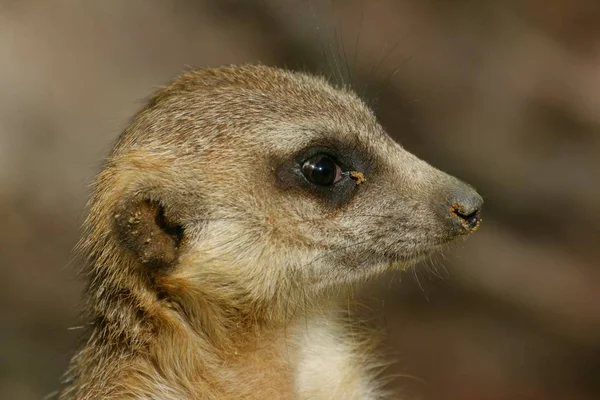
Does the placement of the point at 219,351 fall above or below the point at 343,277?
below

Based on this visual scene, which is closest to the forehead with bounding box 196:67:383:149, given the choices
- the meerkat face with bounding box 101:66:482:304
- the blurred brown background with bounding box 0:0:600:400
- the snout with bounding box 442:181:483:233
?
the meerkat face with bounding box 101:66:482:304

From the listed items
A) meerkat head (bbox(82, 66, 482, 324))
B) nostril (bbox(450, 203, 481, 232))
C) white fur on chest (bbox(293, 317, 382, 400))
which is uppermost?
nostril (bbox(450, 203, 481, 232))

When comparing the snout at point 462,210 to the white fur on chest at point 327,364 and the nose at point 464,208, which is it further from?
the white fur on chest at point 327,364

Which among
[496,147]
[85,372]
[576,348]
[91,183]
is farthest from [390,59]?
[85,372]

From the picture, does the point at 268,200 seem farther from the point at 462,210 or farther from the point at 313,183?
the point at 462,210

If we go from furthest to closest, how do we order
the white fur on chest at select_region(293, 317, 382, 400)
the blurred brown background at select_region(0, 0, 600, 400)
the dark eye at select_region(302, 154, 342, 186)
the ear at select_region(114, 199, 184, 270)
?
the blurred brown background at select_region(0, 0, 600, 400) → the white fur on chest at select_region(293, 317, 382, 400) → the dark eye at select_region(302, 154, 342, 186) → the ear at select_region(114, 199, 184, 270)

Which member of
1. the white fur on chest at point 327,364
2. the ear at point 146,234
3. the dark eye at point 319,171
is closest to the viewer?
the ear at point 146,234

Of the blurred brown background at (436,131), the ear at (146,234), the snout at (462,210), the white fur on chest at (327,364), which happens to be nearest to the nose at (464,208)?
the snout at (462,210)

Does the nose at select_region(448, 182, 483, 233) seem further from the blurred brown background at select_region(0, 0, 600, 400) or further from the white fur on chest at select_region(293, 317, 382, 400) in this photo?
the blurred brown background at select_region(0, 0, 600, 400)

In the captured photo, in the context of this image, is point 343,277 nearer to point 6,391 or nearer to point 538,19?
point 6,391
